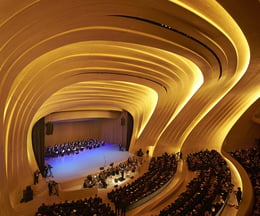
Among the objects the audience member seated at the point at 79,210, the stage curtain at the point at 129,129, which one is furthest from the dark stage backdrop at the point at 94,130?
the audience member seated at the point at 79,210

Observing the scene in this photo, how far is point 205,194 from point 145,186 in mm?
3558

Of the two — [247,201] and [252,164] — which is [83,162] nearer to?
[252,164]

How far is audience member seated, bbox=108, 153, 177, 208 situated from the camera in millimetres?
12727

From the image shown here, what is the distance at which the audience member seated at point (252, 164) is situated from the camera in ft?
38.4

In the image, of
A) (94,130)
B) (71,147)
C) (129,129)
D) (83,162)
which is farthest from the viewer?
(94,130)

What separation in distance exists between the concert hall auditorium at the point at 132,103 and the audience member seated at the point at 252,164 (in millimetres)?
104

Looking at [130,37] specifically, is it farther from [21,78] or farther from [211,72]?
[211,72]

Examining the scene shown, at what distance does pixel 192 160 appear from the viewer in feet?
62.1

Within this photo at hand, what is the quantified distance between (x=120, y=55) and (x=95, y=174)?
30.4ft

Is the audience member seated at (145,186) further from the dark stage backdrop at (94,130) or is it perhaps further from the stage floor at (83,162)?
the dark stage backdrop at (94,130)

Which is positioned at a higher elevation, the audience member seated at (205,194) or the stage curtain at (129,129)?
the stage curtain at (129,129)

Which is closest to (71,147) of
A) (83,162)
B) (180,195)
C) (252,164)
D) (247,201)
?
(83,162)

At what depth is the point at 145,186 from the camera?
46.5ft

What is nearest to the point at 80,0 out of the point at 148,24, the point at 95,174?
the point at 148,24
